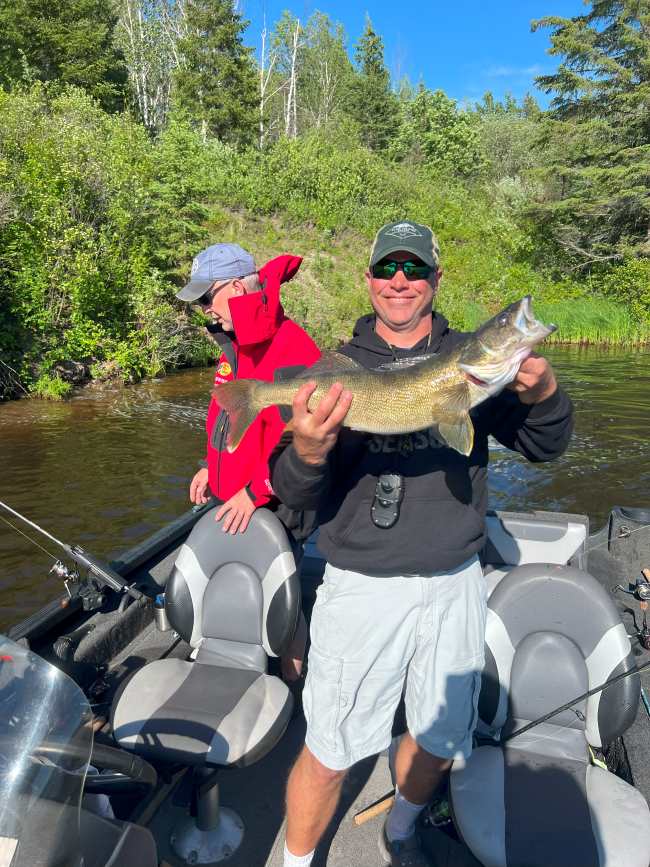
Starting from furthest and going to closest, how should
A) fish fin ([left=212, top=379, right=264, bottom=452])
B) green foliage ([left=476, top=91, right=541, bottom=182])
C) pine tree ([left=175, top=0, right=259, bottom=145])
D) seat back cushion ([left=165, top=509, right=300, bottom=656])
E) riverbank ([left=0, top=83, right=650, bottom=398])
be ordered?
green foliage ([left=476, top=91, right=541, bottom=182]) → pine tree ([left=175, top=0, right=259, bottom=145]) → riverbank ([left=0, top=83, right=650, bottom=398]) → seat back cushion ([left=165, top=509, right=300, bottom=656]) → fish fin ([left=212, top=379, right=264, bottom=452])

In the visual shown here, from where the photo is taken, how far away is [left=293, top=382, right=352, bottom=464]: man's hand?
207 cm

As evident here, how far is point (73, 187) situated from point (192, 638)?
15.1 meters

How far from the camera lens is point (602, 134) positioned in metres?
28.2

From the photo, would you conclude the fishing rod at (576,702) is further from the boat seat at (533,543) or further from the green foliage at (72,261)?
the green foliage at (72,261)

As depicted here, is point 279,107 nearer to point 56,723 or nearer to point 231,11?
point 231,11

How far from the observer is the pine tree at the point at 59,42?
32.8 meters

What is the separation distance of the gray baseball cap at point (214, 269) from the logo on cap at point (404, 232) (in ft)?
4.40

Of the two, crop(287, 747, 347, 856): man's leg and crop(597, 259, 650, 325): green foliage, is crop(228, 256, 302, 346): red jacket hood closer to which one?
crop(287, 747, 347, 856): man's leg

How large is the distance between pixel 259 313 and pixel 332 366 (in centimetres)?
104

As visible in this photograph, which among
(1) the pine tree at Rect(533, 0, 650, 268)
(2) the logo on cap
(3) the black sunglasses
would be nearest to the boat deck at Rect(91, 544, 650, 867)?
(3) the black sunglasses

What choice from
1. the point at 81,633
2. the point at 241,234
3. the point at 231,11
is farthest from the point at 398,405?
the point at 231,11

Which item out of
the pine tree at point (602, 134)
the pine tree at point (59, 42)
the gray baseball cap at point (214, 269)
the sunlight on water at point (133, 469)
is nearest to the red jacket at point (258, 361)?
the gray baseball cap at point (214, 269)

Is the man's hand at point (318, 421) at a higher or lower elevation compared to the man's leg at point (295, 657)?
higher

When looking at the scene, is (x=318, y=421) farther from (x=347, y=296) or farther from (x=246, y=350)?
(x=347, y=296)
